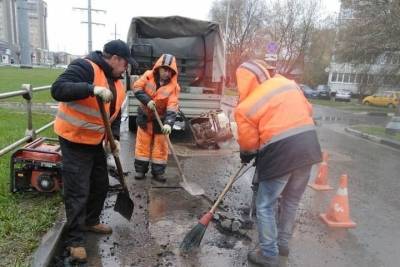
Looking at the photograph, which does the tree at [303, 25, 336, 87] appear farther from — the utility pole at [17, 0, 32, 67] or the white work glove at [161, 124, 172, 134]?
the utility pole at [17, 0, 32, 67]

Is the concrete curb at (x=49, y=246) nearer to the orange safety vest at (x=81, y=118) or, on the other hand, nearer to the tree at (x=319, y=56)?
the orange safety vest at (x=81, y=118)

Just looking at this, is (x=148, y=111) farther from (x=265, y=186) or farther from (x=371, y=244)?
(x=371, y=244)

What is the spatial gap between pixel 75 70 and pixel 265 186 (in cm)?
185

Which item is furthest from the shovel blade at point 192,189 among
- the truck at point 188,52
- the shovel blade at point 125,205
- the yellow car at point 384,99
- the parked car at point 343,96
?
the parked car at point 343,96

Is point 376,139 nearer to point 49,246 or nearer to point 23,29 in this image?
point 49,246

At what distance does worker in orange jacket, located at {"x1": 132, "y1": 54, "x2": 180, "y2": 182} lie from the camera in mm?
5512

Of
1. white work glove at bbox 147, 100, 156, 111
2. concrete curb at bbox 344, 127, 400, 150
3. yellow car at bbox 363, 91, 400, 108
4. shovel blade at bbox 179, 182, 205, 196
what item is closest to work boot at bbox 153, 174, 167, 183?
shovel blade at bbox 179, 182, 205, 196

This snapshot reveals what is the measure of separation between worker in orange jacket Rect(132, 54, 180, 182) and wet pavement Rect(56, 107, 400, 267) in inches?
11.3

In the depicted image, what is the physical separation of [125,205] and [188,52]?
7.06m

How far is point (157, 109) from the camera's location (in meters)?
5.73

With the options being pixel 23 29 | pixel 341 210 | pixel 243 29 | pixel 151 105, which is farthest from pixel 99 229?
pixel 23 29

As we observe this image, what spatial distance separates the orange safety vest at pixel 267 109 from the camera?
120 inches

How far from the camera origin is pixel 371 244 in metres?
4.17

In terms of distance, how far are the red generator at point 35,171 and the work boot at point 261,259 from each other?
2.25 metres
